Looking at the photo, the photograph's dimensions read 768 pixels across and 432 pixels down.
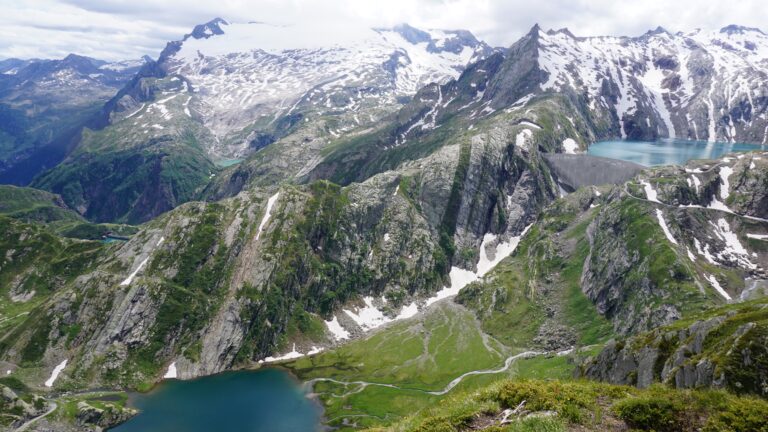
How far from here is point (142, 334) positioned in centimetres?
17862

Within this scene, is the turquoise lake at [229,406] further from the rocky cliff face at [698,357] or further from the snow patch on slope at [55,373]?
the rocky cliff face at [698,357]

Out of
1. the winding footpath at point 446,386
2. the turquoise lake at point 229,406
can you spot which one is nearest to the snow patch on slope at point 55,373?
the turquoise lake at point 229,406

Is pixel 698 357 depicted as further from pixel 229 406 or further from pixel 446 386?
pixel 229 406

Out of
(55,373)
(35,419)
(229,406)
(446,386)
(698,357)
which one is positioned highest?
(698,357)

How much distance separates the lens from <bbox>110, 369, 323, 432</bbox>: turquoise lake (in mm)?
134625

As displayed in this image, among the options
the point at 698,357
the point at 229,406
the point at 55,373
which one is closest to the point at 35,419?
the point at 55,373

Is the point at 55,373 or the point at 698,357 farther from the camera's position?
the point at 55,373

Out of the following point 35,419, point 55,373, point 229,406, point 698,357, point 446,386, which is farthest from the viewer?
point 55,373

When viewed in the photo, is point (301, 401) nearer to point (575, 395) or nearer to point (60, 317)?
point (60, 317)

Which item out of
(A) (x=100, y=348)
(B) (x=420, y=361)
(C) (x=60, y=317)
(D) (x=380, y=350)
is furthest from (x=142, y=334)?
(B) (x=420, y=361)

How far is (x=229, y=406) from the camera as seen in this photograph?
149 meters

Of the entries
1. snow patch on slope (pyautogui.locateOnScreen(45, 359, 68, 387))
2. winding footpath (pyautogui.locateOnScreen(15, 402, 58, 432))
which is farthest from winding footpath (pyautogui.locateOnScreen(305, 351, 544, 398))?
snow patch on slope (pyautogui.locateOnScreen(45, 359, 68, 387))

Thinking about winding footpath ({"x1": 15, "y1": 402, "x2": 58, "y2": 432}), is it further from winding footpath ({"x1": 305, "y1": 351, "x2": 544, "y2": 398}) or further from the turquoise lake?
winding footpath ({"x1": 305, "y1": 351, "x2": 544, "y2": 398})

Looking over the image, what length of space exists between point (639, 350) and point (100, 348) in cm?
18172
